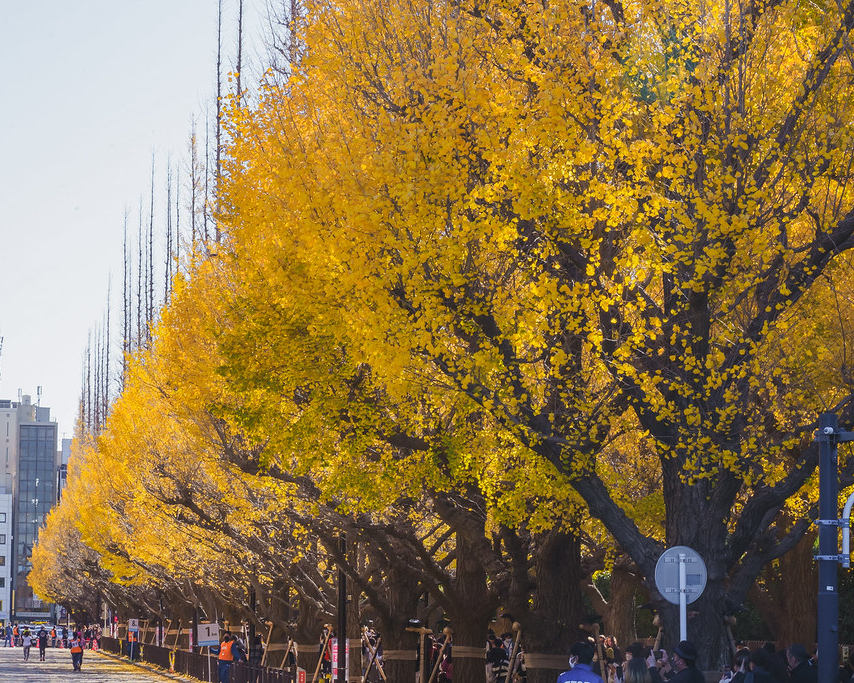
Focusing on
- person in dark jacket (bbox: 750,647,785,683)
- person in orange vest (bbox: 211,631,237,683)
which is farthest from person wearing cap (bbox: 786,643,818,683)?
person in orange vest (bbox: 211,631,237,683)

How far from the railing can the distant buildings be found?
10859cm

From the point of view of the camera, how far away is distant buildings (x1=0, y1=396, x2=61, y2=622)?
186 meters

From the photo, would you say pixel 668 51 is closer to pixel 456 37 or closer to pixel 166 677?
pixel 456 37

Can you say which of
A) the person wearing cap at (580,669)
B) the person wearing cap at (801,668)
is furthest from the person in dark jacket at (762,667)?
the person wearing cap at (580,669)

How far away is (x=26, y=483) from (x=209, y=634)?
6503 inches

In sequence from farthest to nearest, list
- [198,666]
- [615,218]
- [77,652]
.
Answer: [77,652] → [198,666] → [615,218]

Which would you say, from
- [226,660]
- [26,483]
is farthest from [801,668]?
[26,483]

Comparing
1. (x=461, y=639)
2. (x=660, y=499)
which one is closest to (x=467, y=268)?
(x=660, y=499)

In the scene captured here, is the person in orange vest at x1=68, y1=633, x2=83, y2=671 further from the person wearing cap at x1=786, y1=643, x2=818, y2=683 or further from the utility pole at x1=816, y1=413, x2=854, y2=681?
the utility pole at x1=816, y1=413, x2=854, y2=681

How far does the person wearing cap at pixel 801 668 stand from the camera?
14461mm

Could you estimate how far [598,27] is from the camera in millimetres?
14953

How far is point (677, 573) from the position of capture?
42.9ft

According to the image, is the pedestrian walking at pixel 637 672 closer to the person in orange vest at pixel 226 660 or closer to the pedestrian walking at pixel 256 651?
the person in orange vest at pixel 226 660

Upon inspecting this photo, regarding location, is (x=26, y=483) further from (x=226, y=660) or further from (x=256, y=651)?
(x=226, y=660)
